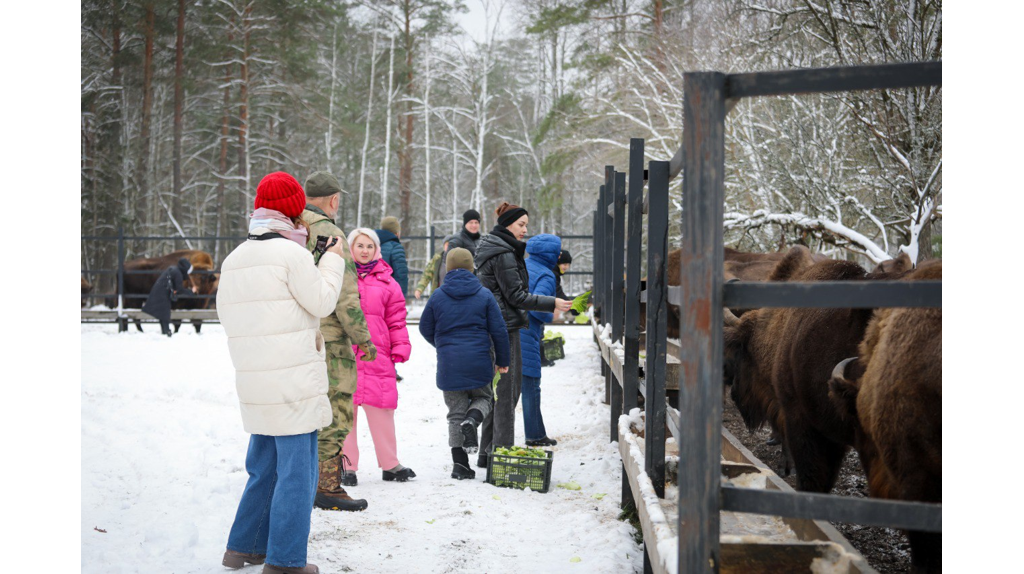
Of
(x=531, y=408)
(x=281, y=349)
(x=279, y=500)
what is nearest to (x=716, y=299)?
(x=281, y=349)

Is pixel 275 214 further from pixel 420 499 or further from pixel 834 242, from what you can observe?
pixel 834 242

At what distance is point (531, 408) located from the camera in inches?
251

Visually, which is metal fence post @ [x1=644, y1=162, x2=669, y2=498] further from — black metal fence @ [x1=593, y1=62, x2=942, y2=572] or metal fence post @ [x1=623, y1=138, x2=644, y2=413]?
metal fence post @ [x1=623, y1=138, x2=644, y2=413]

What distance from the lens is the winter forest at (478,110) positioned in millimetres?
9438

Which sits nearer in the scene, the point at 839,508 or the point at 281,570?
the point at 839,508

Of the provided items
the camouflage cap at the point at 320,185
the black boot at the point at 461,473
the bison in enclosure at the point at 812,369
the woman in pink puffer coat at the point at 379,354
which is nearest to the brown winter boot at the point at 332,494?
the woman in pink puffer coat at the point at 379,354

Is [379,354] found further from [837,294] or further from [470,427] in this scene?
[837,294]

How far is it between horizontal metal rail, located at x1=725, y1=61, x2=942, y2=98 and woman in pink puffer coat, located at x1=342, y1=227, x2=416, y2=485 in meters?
3.57

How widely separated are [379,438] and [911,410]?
11.9 feet

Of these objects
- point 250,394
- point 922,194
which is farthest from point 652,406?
point 922,194

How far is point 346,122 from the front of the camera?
2630 centimetres

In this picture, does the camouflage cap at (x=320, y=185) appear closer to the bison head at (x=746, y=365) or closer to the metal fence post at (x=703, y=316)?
the bison head at (x=746, y=365)

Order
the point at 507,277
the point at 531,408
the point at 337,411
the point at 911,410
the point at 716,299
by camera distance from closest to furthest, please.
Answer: the point at 716,299 → the point at 911,410 → the point at 337,411 → the point at 507,277 → the point at 531,408
